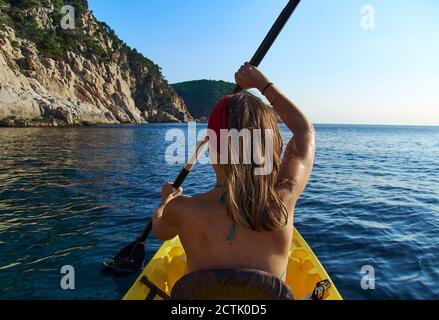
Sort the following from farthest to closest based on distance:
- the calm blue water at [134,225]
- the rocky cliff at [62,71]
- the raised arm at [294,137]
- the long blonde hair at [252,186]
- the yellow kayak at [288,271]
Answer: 1. the rocky cliff at [62,71]
2. the calm blue water at [134,225]
3. the yellow kayak at [288,271]
4. the raised arm at [294,137]
5. the long blonde hair at [252,186]

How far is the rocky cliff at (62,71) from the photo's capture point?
143ft

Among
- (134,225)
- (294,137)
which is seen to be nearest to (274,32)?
(294,137)

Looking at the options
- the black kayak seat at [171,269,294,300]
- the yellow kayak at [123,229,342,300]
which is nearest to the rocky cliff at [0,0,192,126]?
the yellow kayak at [123,229,342,300]

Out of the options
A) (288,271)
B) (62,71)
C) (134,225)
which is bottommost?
(134,225)

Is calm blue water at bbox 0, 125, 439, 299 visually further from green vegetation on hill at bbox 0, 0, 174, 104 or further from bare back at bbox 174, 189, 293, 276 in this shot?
green vegetation on hill at bbox 0, 0, 174, 104

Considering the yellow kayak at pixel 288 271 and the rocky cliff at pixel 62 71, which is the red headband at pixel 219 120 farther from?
the rocky cliff at pixel 62 71

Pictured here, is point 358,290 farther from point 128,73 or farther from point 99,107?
point 128,73

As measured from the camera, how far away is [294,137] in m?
2.72

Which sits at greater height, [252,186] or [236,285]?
[252,186]

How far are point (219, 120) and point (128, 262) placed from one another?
421 centimetres

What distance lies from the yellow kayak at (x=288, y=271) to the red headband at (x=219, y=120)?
2.36 metres

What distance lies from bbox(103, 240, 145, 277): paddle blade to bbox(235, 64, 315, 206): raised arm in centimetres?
353

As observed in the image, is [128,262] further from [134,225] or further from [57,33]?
[57,33]

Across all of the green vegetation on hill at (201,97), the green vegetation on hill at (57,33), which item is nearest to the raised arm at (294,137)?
the green vegetation on hill at (57,33)
